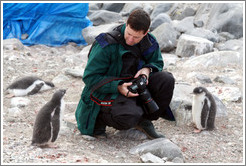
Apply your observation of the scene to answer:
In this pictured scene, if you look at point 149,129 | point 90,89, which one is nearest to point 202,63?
point 149,129

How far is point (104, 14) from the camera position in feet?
37.7

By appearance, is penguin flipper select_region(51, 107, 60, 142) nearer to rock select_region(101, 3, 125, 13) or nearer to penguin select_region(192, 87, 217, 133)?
penguin select_region(192, 87, 217, 133)

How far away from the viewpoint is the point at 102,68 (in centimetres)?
311

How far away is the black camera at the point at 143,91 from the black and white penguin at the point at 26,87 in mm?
2412

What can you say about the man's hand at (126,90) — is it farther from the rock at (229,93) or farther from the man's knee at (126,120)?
the rock at (229,93)

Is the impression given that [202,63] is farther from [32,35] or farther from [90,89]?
A: [32,35]

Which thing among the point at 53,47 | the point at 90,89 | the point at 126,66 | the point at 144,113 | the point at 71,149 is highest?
the point at 126,66

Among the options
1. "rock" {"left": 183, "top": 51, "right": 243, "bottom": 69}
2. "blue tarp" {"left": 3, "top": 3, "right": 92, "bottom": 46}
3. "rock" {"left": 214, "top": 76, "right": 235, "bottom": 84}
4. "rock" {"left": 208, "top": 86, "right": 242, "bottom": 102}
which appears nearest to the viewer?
"rock" {"left": 208, "top": 86, "right": 242, "bottom": 102}


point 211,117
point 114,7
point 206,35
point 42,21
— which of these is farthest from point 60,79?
point 114,7

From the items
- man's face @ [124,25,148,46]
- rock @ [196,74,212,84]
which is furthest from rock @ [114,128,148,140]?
rock @ [196,74,212,84]

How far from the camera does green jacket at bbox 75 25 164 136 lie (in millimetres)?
3061

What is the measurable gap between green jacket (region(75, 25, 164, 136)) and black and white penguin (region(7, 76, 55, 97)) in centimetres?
184

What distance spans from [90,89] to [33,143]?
2.66 feet

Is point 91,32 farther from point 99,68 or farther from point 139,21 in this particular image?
point 139,21
